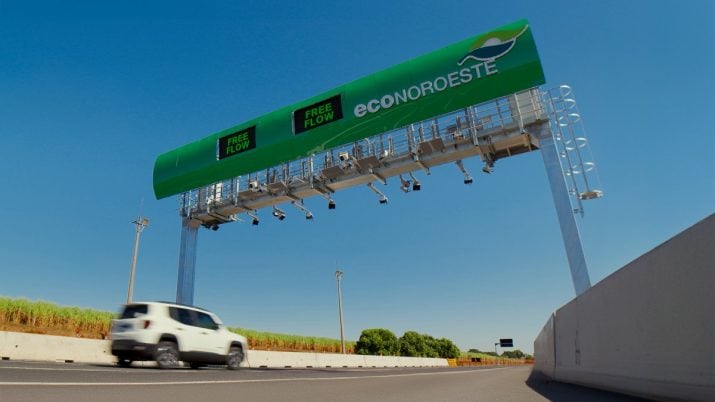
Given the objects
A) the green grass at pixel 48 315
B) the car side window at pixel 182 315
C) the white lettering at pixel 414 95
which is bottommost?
the car side window at pixel 182 315

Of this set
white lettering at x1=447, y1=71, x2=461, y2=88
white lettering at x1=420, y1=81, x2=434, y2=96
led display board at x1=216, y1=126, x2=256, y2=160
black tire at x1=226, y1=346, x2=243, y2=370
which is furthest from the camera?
led display board at x1=216, y1=126, x2=256, y2=160

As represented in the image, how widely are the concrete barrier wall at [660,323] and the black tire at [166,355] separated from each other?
874 cm

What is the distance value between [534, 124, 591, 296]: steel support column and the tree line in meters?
51.4

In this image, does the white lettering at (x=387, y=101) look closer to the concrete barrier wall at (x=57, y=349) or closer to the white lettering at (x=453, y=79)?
the white lettering at (x=453, y=79)

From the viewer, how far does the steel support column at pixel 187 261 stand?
2073 cm

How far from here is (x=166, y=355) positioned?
9.98 m

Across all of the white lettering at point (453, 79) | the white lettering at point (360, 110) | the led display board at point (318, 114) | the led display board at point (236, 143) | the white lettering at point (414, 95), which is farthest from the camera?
the led display board at point (236, 143)

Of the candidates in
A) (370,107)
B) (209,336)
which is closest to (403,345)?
(370,107)

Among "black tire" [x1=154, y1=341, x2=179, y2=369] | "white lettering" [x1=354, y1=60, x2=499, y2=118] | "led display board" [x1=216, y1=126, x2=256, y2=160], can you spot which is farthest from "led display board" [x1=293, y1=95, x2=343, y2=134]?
"black tire" [x1=154, y1=341, x2=179, y2=369]

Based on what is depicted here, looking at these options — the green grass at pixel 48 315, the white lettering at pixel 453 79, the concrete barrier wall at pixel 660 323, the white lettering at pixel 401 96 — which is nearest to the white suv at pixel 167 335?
the concrete barrier wall at pixel 660 323

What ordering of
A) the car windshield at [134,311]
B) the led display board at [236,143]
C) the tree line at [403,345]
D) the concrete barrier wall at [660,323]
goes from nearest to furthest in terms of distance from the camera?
the concrete barrier wall at [660,323], the car windshield at [134,311], the led display board at [236,143], the tree line at [403,345]

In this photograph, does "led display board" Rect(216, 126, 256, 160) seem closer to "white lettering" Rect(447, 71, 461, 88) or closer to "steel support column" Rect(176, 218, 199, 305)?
"steel support column" Rect(176, 218, 199, 305)

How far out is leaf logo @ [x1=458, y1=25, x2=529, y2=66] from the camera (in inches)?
580

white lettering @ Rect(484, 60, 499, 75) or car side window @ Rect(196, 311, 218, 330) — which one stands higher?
white lettering @ Rect(484, 60, 499, 75)
